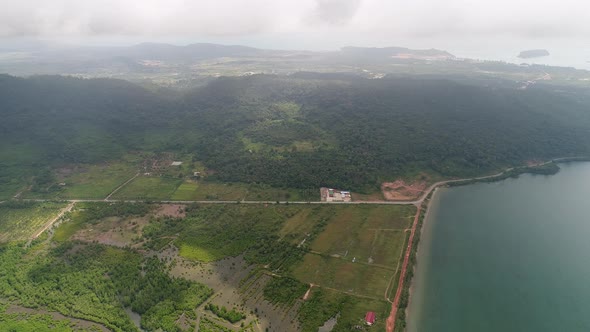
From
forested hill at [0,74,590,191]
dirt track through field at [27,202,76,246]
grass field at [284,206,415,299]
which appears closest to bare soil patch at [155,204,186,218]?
forested hill at [0,74,590,191]

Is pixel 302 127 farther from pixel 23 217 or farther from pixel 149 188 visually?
pixel 23 217

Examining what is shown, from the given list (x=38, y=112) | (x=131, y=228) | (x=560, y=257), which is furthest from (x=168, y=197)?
(x=560, y=257)

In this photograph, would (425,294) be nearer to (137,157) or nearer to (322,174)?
(322,174)

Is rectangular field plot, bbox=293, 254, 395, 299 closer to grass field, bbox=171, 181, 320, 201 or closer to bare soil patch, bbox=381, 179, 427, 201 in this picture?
grass field, bbox=171, 181, 320, 201

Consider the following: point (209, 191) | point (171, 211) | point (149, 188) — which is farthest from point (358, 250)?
point (149, 188)

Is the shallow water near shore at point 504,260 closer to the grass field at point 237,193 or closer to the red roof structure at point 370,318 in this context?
the red roof structure at point 370,318

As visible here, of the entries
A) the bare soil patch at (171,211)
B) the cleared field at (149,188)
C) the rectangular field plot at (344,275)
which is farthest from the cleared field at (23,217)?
the rectangular field plot at (344,275)

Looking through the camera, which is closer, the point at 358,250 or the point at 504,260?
the point at 504,260
